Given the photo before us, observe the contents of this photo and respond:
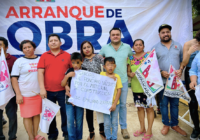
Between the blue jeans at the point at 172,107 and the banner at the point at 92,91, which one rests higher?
the banner at the point at 92,91

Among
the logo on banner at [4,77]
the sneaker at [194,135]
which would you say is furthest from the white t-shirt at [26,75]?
the sneaker at [194,135]

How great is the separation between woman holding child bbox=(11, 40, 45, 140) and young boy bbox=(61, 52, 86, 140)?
1.78 ft

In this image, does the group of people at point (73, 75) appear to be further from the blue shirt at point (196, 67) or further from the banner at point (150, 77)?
the banner at point (150, 77)

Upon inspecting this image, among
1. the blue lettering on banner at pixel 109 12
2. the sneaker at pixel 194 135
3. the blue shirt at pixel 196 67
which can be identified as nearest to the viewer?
the blue shirt at pixel 196 67

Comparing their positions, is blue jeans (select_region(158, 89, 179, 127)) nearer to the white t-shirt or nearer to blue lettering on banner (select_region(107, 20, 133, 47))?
blue lettering on banner (select_region(107, 20, 133, 47))

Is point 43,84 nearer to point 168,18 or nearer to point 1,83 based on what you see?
point 1,83

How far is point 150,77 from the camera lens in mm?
2291

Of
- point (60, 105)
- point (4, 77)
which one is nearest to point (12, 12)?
point (4, 77)

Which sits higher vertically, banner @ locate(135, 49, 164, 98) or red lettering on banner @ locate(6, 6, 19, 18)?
red lettering on banner @ locate(6, 6, 19, 18)

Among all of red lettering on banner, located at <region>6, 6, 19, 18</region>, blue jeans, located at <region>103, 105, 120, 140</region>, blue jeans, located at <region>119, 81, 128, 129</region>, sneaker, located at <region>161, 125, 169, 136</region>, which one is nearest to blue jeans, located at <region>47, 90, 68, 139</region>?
blue jeans, located at <region>103, 105, 120, 140</region>

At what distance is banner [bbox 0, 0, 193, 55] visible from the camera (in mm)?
3215

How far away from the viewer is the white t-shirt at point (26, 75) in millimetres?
2156

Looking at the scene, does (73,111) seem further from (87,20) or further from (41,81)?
(87,20)

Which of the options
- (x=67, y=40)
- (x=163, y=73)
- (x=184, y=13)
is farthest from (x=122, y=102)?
(x=184, y=13)
